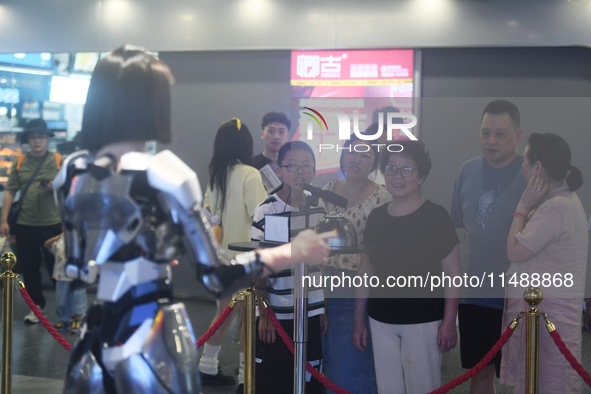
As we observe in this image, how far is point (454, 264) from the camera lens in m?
4.05

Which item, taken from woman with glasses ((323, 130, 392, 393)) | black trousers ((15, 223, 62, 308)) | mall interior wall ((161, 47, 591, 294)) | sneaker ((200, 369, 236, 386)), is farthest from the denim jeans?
black trousers ((15, 223, 62, 308))

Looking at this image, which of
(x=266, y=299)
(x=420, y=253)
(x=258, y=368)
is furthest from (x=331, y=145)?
(x=258, y=368)

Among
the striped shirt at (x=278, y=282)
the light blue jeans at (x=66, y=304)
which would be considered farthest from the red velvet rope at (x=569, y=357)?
the light blue jeans at (x=66, y=304)

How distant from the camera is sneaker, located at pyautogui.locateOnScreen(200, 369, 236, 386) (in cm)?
567

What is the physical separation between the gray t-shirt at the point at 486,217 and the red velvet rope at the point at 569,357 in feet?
1.03

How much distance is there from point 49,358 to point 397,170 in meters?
3.47

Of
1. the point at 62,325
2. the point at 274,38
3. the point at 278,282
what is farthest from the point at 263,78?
the point at 278,282

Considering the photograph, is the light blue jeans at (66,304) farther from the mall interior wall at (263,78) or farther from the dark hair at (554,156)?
the dark hair at (554,156)

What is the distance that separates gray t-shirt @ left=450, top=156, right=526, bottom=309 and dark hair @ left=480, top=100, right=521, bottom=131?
0.22m

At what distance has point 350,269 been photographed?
13.5 feet

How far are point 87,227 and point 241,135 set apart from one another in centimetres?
349

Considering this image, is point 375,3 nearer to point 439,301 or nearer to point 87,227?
point 439,301

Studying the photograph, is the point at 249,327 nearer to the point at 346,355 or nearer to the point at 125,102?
the point at 346,355

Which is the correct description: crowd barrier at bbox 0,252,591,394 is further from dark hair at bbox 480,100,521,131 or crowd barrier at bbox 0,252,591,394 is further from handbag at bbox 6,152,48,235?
handbag at bbox 6,152,48,235
